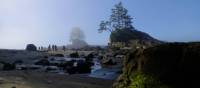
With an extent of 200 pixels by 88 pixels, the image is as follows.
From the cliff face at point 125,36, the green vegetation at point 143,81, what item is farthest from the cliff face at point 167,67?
the cliff face at point 125,36

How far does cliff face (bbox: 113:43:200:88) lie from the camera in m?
11.6

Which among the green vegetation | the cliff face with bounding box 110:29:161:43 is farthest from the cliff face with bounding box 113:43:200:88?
the cliff face with bounding box 110:29:161:43

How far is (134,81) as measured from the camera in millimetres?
12430

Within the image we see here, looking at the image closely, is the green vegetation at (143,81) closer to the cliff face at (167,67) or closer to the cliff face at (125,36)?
the cliff face at (167,67)

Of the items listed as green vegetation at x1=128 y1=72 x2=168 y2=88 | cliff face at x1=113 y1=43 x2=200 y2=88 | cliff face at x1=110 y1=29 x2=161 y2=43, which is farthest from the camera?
cliff face at x1=110 y1=29 x2=161 y2=43

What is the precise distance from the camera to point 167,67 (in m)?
11.9

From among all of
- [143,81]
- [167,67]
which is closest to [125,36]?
[143,81]

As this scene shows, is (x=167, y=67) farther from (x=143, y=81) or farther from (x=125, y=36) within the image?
(x=125, y=36)

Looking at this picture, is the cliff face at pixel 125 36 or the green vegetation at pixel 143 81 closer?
the green vegetation at pixel 143 81

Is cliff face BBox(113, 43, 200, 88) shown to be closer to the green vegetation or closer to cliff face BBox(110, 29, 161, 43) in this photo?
the green vegetation

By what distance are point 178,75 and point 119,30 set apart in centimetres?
7860

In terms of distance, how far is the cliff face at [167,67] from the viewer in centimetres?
1159

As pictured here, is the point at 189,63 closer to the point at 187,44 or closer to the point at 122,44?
the point at 187,44

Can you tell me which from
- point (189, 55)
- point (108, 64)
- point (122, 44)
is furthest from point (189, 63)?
point (122, 44)
